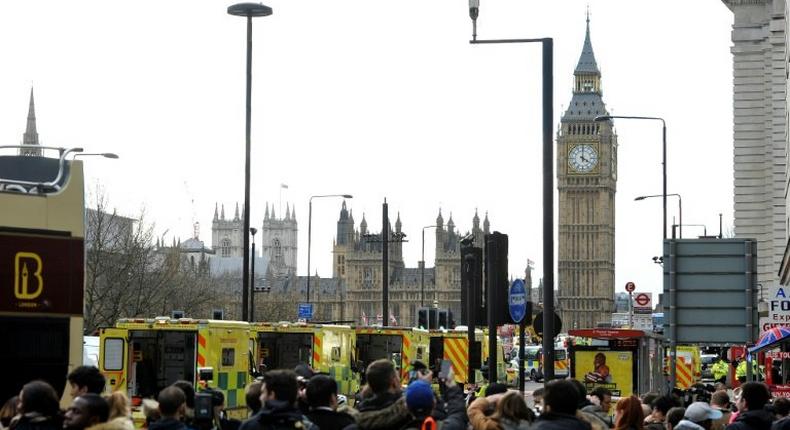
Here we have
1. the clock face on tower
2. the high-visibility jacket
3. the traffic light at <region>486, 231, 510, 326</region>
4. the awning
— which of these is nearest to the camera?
the traffic light at <region>486, 231, 510, 326</region>

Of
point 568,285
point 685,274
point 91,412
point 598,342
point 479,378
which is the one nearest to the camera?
point 91,412

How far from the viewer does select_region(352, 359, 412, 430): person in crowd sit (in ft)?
33.7

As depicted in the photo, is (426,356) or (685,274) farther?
(426,356)

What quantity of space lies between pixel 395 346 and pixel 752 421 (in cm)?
2419

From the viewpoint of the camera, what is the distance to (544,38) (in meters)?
22.0

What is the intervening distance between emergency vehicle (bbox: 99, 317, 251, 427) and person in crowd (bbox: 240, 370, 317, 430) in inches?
585

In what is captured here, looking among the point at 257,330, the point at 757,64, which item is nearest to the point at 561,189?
the point at 757,64

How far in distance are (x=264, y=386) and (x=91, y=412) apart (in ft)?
3.51

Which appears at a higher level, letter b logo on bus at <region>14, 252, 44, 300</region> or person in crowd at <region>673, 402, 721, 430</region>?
letter b logo on bus at <region>14, 252, 44, 300</region>

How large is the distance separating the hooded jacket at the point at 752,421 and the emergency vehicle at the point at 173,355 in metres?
12.8

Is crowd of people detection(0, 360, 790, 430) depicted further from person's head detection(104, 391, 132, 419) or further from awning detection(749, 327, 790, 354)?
awning detection(749, 327, 790, 354)

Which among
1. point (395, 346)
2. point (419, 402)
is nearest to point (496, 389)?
point (419, 402)

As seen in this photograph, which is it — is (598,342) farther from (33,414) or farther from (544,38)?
(33,414)

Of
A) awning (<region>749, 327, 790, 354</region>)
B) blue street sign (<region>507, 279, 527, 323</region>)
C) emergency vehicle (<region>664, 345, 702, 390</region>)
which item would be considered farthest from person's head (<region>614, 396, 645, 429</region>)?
emergency vehicle (<region>664, 345, 702, 390</region>)
